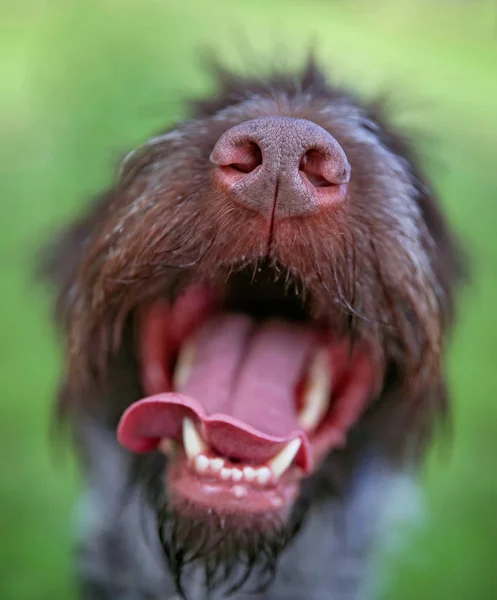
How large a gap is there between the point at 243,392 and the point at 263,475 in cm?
17

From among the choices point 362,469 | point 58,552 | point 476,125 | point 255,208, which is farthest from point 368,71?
point 58,552

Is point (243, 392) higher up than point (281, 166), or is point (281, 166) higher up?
point (281, 166)

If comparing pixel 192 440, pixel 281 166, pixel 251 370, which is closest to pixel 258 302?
pixel 251 370

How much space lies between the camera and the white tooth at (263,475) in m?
1.28

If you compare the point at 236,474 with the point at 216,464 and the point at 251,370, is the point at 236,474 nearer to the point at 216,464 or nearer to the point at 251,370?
the point at 216,464

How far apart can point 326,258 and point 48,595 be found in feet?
4.27

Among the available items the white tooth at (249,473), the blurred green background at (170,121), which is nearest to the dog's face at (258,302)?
the white tooth at (249,473)

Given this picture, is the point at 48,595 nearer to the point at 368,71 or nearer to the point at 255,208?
the point at 255,208

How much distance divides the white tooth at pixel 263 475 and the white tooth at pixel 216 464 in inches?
2.4

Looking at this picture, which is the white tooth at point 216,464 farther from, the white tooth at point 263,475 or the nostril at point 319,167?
the nostril at point 319,167

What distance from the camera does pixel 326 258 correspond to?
1.22m

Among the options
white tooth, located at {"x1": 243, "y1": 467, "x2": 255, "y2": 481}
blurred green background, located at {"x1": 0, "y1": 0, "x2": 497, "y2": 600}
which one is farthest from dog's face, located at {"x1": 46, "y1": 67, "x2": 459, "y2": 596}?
blurred green background, located at {"x1": 0, "y1": 0, "x2": 497, "y2": 600}

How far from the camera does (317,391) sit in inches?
57.3

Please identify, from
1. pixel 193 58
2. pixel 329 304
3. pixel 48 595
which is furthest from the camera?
pixel 193 58
